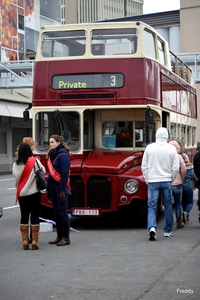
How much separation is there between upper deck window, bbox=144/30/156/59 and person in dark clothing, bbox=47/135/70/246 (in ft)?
11.4

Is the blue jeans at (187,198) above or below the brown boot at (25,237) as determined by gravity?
above

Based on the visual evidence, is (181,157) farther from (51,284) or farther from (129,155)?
(51,284)

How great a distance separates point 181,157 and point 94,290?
5821 millimetres

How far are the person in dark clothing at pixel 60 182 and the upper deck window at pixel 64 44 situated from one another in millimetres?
3121

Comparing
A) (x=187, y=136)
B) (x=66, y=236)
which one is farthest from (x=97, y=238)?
(x=187, y=136)

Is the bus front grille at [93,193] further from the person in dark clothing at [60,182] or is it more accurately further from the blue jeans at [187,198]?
the blue jeans at [187,198]

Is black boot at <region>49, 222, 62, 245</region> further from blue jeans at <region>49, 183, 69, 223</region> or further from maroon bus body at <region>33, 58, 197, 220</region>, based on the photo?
maroon bus body at <region>33, 58, 197, 220</region>

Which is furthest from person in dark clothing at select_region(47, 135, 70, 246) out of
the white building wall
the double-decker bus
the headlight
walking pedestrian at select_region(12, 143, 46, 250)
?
the white building wall

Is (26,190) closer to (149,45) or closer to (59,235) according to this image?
(59,235)

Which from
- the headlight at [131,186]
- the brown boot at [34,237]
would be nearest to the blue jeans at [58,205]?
the brown boot at [34,237]

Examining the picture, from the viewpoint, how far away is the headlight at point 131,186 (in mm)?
11359

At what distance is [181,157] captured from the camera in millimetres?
11961

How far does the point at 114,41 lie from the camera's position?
40.8ft

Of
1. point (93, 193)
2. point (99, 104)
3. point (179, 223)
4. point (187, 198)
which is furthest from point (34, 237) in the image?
point (187, 198)
